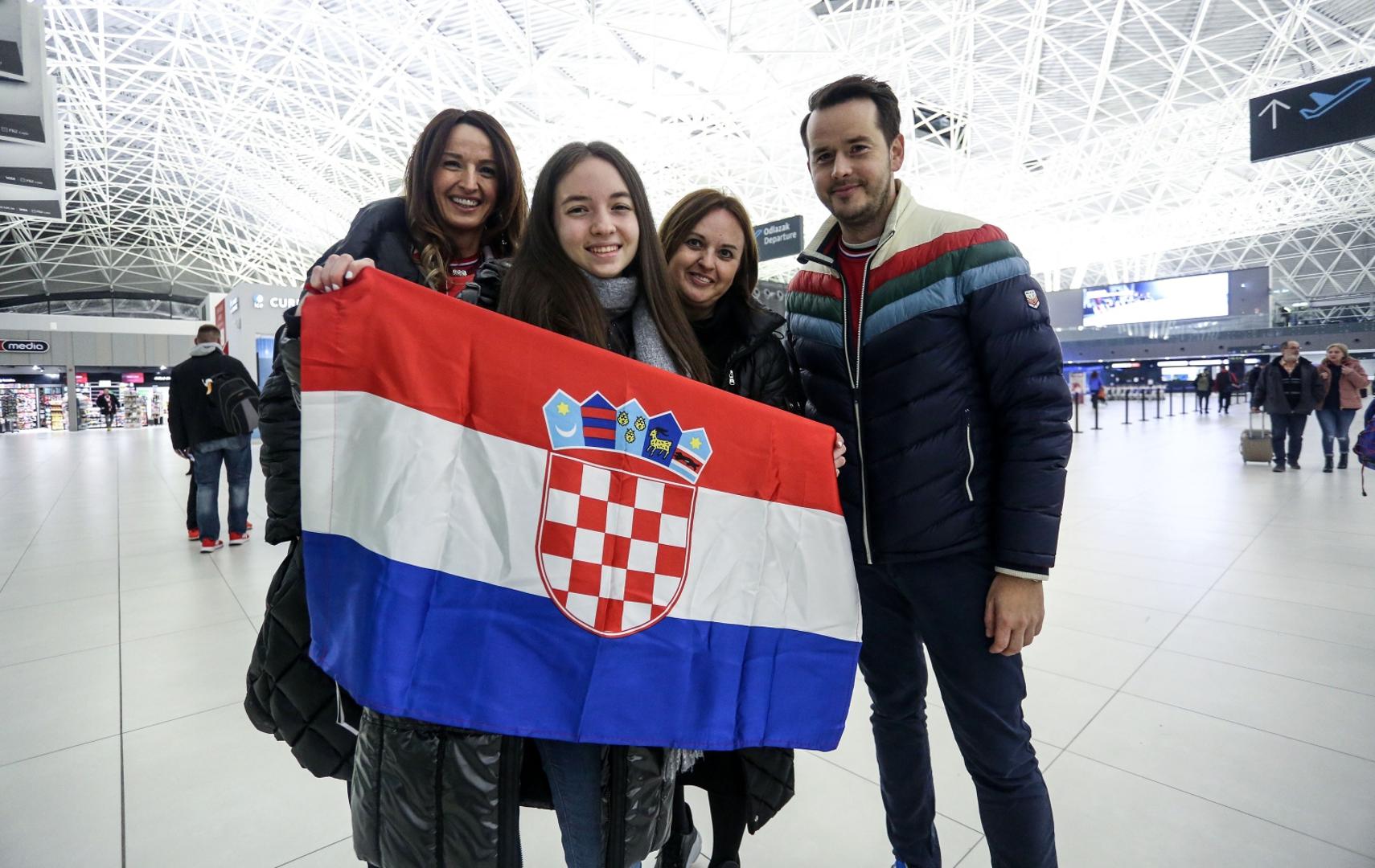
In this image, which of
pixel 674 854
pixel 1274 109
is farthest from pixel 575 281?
pixel 1274 109

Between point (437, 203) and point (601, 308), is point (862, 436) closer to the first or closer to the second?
point (601, 308)

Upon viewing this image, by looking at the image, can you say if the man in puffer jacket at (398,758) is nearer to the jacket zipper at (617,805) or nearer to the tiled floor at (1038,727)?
the jacket zipper at (617,805)

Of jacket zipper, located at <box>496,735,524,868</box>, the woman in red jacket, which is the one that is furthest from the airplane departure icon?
jacket zipper, located at <box>496,735,524,868</box>

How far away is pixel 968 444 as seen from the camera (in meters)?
1.49

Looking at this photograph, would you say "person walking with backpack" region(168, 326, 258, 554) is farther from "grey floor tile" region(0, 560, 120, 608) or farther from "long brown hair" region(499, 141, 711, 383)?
"long brown hair" region(499, 141, 711, 383)

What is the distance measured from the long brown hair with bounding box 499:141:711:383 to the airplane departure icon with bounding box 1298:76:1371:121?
9.35 meters

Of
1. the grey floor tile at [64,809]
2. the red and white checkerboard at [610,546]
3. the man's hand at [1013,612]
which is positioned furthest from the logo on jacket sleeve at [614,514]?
the grey floor tile at [64,809]

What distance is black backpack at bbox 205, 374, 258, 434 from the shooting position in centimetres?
530

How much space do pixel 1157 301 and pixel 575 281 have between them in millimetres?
31034

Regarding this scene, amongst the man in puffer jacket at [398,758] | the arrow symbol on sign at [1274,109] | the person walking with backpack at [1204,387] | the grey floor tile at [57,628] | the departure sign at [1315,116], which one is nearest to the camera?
the man in puffer jacket at [398,758]

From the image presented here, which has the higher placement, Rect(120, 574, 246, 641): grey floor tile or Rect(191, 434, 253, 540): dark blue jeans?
Rect(191, 434, 253, 540): dark blue jeans

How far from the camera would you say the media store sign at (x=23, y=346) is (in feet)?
100

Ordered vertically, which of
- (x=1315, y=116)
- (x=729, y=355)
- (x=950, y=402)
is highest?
(x=1315, y=116)

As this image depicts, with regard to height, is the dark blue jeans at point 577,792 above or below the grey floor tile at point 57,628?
above
